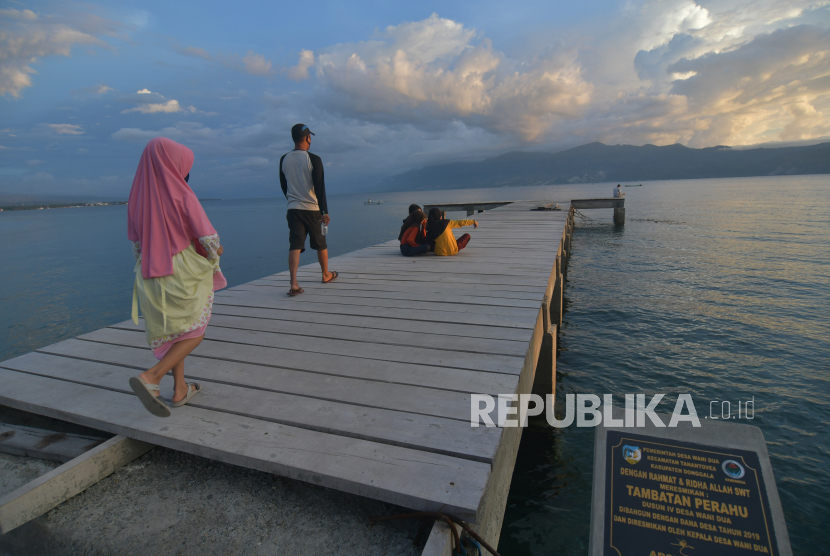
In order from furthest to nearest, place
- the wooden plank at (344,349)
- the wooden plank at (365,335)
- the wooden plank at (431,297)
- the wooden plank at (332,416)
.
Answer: the wooden plank at (431,297), the wooden plank at (365,335), the wooden plank at (344,349), the wooden plank at (332,416)

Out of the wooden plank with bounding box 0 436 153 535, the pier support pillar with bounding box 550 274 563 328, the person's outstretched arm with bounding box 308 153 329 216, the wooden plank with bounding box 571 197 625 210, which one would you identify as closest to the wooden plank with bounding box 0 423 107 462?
the wooden plank with bounding box 0 436 153 535

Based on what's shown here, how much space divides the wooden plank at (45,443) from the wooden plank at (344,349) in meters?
1.06

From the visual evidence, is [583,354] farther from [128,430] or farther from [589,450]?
[128,430]

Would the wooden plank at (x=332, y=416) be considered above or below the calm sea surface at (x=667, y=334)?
above

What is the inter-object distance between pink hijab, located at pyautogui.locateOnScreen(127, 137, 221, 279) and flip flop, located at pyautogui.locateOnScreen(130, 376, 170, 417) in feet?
2.01

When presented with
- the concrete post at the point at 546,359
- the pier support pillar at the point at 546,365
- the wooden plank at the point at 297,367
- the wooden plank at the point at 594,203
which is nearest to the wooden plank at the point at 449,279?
the concrete post at the point at 546,359

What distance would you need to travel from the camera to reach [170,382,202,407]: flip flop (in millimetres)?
2585

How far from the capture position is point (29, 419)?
293 cm

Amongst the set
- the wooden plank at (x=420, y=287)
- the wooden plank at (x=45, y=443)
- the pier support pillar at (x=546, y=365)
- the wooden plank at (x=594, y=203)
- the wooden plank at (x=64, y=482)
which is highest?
the wooden plank at (x=594, y=203)

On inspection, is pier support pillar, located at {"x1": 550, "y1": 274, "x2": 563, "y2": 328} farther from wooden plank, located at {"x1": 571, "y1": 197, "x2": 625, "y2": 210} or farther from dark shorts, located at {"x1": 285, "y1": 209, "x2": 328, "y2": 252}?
wooden plank, located at {"x1": 571, "y1": 197, "x2": 625, "y2": 210}

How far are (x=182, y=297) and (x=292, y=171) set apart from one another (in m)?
2.87

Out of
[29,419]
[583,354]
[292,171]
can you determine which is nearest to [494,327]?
[292,171]

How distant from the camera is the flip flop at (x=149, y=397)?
2.30 m

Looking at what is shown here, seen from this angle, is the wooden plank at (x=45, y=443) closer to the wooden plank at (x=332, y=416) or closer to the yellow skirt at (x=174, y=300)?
the wooden plank at (x=332, y=416)
